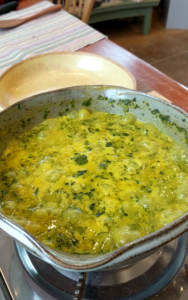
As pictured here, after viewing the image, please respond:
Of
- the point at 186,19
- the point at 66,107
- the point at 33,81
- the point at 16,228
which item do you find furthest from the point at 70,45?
the point at 186,19

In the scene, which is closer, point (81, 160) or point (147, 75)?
point (81, 160)

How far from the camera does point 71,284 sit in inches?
23.0

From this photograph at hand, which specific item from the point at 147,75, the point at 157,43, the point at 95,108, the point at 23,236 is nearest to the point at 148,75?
the point at 147,75

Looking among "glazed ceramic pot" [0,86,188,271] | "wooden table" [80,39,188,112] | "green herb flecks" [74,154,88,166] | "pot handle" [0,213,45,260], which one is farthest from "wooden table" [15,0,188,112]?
"pot handle" [0,213,45,260]

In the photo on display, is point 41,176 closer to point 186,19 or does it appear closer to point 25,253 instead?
point 25,253

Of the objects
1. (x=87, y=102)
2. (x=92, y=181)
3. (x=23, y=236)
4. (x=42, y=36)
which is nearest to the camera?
(x=23, y=236)

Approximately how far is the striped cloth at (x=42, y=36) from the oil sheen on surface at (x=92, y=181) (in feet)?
1.95

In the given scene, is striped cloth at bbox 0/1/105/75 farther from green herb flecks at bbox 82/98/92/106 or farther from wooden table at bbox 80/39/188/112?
green herb flecks at bbox 82/98/92/106

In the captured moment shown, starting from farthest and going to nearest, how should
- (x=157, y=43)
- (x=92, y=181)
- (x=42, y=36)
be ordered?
(x=157, y=43) < (x=42, y=36) < (x=92, y=181)

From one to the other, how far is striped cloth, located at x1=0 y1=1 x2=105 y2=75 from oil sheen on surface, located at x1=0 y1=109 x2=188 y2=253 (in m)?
0.59

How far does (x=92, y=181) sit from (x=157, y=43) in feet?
9.40

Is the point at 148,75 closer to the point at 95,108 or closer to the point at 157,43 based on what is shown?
the point at 95,108

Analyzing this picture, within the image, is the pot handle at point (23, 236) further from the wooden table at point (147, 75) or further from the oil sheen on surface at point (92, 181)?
the wooden table at point (147, 75)

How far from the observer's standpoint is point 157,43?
3.18 meters
